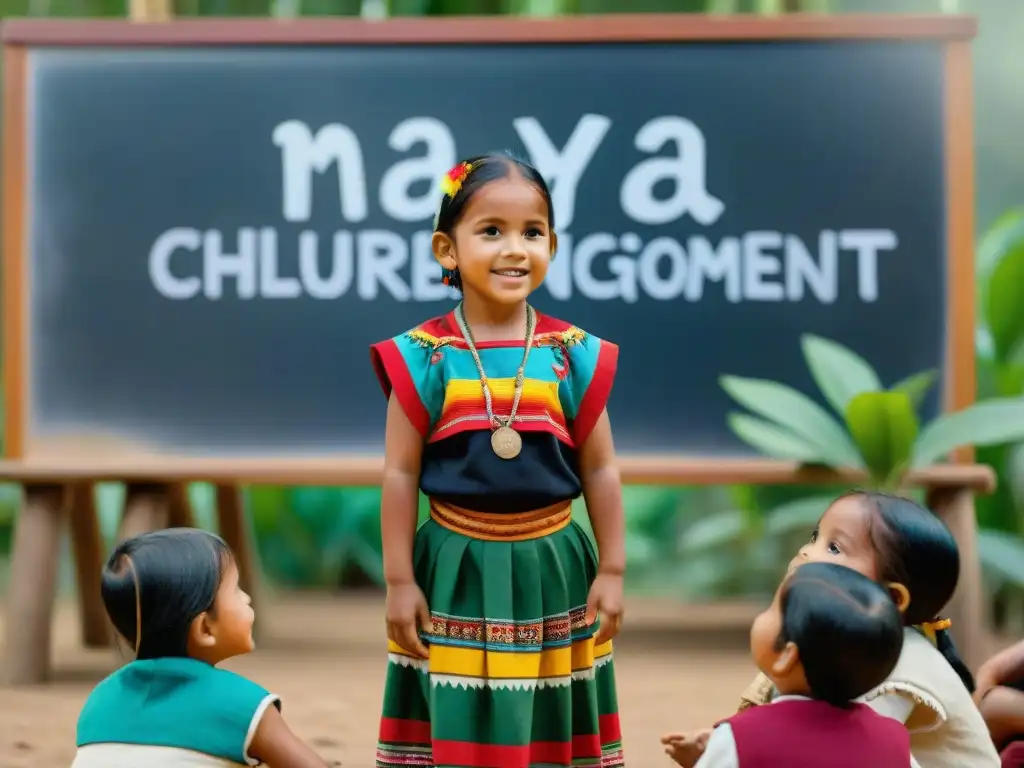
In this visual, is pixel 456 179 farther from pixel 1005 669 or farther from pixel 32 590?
pixel 32 590

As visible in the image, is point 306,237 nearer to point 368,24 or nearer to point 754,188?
point 368,24

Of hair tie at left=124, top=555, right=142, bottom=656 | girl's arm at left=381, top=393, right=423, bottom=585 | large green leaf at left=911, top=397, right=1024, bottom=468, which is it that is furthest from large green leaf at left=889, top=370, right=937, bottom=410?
hair tie at left=124, top=555, right=142, bottom=656

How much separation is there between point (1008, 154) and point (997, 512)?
2.12 m

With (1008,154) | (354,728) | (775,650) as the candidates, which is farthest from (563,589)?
(1008,154)

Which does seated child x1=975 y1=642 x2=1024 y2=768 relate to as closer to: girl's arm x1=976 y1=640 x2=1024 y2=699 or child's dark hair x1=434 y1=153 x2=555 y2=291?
girl's arm x1=976 y1=640 x2=1024 y2=699

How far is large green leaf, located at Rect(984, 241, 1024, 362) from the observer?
17.8ft

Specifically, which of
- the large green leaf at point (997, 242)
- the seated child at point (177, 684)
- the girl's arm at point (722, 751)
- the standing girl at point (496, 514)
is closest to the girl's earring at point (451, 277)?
the standing girl at point (496, 514)

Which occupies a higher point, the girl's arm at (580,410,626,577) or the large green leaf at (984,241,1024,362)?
the large green leaf at (984,241,1024,362)

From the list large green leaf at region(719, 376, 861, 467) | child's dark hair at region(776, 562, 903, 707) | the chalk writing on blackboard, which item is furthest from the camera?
the chalk writing on blackboard

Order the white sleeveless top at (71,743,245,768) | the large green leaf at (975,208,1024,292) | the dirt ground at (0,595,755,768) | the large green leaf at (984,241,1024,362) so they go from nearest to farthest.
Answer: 1. the white sleeveless top at (71,743,245,768)
2. the dirt ground at (0,595,755,768)
3. the large green leaf at (984,241,1024,362)
4. the large green leaf at (975,208,1024,292)

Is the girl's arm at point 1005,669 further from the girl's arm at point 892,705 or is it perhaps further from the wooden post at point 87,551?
the wooden post at point 87,551

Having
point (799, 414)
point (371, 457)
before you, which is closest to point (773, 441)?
point (799, 414)

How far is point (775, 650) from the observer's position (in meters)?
1.89

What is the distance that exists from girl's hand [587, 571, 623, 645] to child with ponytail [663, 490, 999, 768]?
0.27 metres
